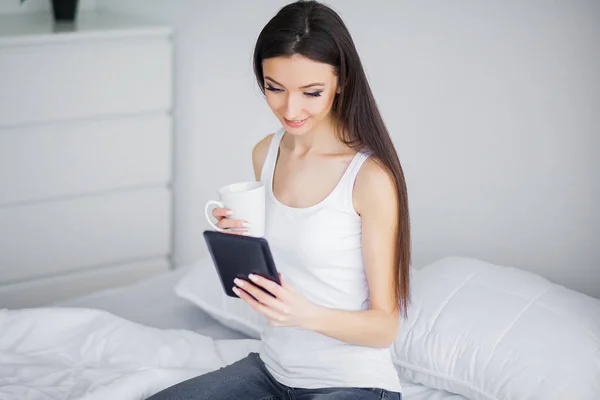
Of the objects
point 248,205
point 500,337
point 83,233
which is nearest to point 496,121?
point 500,337

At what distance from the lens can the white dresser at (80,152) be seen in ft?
9.47

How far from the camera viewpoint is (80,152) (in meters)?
3.02

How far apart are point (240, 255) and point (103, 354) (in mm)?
748

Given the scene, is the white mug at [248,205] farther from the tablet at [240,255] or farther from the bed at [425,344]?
the bed at [425,344]

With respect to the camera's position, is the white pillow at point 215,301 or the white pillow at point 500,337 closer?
the white pillow at point 500,337

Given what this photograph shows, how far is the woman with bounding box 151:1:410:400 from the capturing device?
5.09 feet

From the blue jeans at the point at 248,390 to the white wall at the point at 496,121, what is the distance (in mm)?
801

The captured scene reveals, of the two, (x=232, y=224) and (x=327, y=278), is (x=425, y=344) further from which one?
(x=232, y=224)

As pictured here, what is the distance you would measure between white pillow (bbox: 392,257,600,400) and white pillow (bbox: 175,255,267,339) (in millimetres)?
429

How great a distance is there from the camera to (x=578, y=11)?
6.83 feet

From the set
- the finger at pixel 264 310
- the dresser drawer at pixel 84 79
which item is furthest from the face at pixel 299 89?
the dresser drawer at pixel 84 79

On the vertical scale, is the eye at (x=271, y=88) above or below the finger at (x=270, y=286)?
above

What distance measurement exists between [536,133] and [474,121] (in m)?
0.18

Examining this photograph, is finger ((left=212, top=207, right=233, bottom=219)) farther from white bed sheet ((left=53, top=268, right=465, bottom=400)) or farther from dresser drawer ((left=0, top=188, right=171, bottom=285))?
dresser drawer ((left=0, top=188, right=171, bottom=285))
